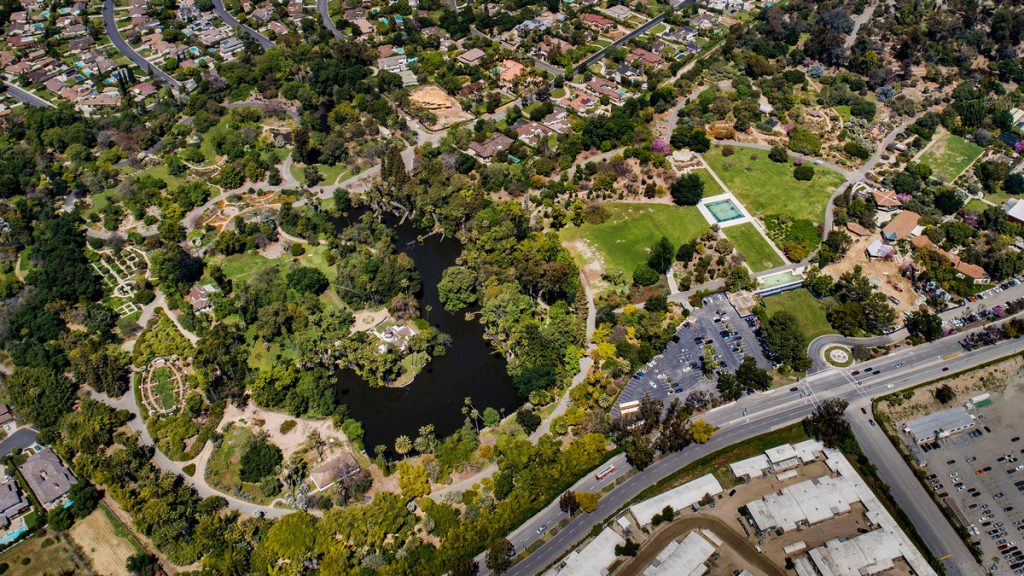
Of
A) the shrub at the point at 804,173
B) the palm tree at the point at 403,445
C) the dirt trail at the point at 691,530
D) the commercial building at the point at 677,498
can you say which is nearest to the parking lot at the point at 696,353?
the commercial building at the point at 677,498

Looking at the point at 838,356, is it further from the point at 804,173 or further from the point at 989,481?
the point at 804,173

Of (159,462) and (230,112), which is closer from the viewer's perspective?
(159,462)

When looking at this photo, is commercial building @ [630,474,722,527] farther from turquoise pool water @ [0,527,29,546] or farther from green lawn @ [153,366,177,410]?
turquoise pool water @ [0,527,29,546]

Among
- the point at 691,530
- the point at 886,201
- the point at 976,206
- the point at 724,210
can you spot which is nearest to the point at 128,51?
the point at 724,210

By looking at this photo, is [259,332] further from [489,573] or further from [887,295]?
[887,295]

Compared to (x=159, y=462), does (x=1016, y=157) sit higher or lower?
higher

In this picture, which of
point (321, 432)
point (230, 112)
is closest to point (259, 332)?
point (321, 432)

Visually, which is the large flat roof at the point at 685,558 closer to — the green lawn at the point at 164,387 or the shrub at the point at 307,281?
the shrub at the point at 307,281

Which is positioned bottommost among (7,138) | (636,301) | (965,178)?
(7,138)

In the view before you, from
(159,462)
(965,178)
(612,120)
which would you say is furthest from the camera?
(612,120)
